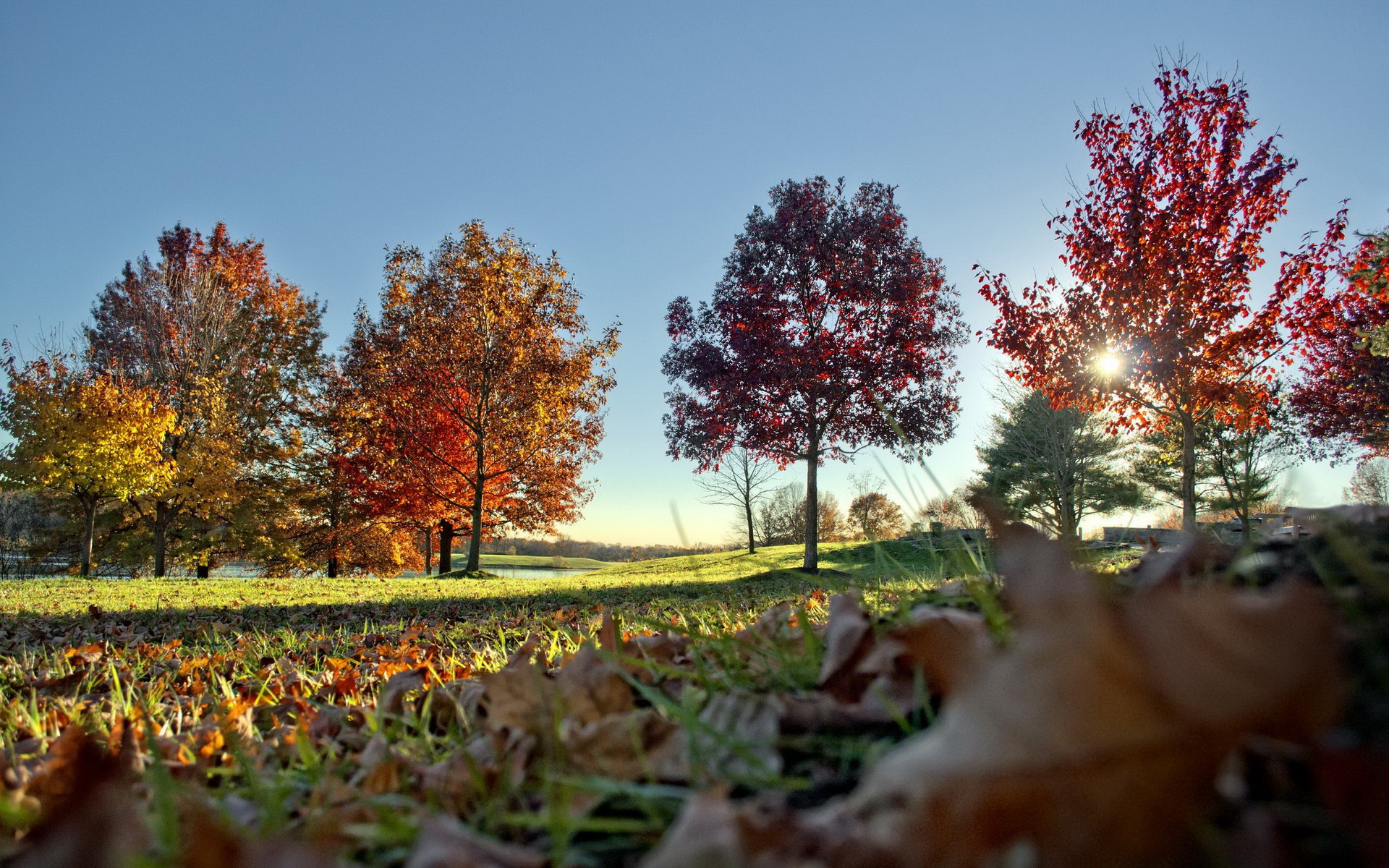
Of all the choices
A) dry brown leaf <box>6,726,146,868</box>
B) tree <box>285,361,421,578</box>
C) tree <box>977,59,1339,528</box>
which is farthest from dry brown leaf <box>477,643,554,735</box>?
tree <box>285,361,421,578</box>

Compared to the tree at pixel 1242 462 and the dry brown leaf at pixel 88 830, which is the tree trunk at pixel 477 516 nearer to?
the tree at pixel 1242 462

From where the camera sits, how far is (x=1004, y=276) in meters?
11.0

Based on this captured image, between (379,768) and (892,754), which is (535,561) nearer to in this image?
(379,768)

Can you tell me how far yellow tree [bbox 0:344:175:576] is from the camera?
52.2 feet

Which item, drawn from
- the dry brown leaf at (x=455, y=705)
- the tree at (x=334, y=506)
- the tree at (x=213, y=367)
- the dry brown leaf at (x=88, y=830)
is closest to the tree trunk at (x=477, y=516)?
the tree at (x=334, y=506)

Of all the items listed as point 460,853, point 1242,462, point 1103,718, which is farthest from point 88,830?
point 1242,462

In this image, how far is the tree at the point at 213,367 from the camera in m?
19.3

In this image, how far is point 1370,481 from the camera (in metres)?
25.8

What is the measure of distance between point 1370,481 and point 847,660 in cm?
3558

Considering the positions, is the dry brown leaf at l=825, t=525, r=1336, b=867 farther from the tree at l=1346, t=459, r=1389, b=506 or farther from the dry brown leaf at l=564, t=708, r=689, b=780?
the tree at l=1346, t=459, r=1389, b=506

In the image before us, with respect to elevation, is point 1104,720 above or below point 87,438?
below

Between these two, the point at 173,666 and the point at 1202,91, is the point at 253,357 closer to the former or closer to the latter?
the point at 173,666

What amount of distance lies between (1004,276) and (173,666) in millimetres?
11438

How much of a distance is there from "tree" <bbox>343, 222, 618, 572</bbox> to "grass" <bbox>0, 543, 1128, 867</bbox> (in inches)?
447
